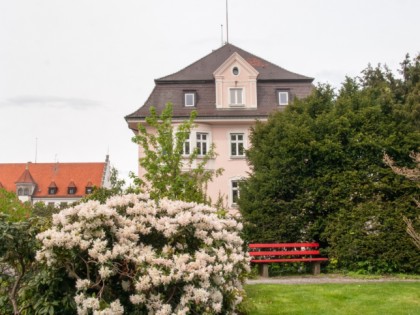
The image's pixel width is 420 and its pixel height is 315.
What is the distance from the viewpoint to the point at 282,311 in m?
9.34

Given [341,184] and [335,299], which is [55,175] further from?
[335,299]

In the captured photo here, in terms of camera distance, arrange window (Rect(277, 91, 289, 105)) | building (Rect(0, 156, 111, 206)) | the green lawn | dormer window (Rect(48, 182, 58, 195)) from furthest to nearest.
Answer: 1. dormer window (Rect(48, 182, 58, 195))
2. building (Rect(0, 156, 111, 206))
3. window (Rect(277, 91, 289, 105))
4. the green lawn

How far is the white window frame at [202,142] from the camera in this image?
34.6 m

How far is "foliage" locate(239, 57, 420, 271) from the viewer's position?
52.3 feet

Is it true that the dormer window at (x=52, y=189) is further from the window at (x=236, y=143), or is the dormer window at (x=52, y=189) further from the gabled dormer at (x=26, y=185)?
the window at (x=236, y=143)

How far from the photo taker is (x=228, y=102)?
116ft

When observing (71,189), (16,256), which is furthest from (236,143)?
(71,189)

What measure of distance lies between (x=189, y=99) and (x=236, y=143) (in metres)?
4.22

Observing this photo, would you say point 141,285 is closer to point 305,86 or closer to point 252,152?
point 252,152

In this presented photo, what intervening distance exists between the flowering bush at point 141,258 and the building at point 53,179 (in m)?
70.4

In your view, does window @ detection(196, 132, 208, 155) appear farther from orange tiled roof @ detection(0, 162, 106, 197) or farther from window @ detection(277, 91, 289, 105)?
orange tiled roof @ detection(0, 162, 106, 197)

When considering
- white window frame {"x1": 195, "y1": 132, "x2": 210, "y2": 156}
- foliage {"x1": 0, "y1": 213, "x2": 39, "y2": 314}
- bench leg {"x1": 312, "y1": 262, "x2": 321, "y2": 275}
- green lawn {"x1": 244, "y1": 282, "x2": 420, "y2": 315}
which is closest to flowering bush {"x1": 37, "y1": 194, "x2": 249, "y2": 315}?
foliage {"x1": 0, "y1": 213, "x2": 39, "y2": 314}

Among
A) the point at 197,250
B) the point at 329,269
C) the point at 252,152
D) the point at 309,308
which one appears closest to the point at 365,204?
the point at 329,269

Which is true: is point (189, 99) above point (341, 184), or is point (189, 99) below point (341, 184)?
above
